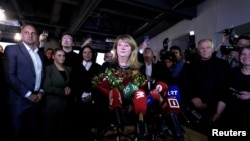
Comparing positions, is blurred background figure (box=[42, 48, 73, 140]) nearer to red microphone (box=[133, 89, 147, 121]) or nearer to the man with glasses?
the man with glasses

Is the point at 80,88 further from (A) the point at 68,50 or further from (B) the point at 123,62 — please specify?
(B) the point at 123,62

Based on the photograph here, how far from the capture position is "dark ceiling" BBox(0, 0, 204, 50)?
447cm

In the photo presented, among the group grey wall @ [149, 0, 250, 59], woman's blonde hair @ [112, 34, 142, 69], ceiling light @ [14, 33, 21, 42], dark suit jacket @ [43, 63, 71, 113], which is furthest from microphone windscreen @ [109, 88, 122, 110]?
ceiling light @ [14, 33, 21, 42]

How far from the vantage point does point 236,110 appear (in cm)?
194

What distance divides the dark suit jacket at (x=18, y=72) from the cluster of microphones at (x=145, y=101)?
1.07 meters

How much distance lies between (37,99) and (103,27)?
5.19 metres

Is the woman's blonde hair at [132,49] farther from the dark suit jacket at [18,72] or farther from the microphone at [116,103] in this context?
the dark suit jacket at [18,72]

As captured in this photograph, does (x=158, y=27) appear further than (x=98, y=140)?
Yes

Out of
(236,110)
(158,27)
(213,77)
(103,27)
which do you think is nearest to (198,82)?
(213,77)

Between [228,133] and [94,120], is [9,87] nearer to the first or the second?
[94,120]

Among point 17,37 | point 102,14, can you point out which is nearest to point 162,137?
point 102,14

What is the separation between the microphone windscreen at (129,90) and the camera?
122cm

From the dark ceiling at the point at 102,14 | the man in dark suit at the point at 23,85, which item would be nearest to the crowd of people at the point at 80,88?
the man in dark suit at the point at 23,85

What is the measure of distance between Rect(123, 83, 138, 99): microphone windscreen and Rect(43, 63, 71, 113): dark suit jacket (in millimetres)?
1151
